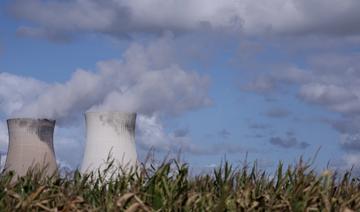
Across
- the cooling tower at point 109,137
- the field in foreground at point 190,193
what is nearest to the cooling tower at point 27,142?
the cooling tower at point 109,137

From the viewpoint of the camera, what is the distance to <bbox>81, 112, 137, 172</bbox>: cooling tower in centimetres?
962

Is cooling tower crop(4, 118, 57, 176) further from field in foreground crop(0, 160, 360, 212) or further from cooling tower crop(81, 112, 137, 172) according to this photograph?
field in foreground crop(0, 160, 360, 212)

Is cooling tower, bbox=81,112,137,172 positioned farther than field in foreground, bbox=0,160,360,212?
Yes

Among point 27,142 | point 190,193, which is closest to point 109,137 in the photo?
point 27,142

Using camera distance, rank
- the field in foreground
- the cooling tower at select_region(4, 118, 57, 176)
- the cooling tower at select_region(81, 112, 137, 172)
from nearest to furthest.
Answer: the field in foreground → the cooling tower at select_region(81, 112, 137, 172) → the cooling tower at select_region(4, 118, 57, 176)

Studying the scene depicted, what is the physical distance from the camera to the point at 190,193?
4473mm

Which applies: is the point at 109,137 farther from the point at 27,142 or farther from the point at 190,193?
the point at 190,193

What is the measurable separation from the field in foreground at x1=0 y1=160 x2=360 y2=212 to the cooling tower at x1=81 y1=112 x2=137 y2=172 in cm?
425

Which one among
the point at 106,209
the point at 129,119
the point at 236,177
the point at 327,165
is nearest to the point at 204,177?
the point at 236,177

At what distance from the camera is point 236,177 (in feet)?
16.8

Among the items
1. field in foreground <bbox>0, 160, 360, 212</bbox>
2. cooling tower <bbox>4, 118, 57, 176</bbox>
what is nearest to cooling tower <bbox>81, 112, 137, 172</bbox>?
cooling tower <bbox>4, 118, 57, 176</bbox>

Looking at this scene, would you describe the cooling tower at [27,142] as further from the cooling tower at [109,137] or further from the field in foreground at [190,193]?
the field in foreground at [190,193]

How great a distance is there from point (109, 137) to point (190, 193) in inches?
208

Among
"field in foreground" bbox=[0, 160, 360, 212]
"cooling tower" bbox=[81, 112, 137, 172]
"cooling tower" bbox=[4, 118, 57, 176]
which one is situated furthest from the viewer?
"cooling tower" bbox=[4, 118, 57, 176]
